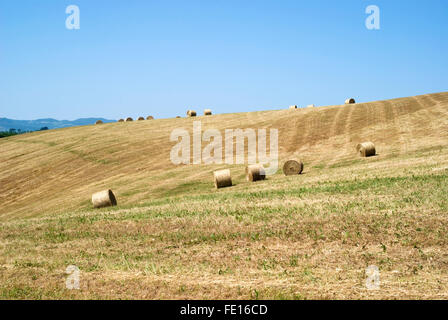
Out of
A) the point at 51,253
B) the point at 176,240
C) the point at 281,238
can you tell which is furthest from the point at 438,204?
the point at 51,253

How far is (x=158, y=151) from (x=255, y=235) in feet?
99.0

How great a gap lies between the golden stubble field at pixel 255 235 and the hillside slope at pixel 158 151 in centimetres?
32

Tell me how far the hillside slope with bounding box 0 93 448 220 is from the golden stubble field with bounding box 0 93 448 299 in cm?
32

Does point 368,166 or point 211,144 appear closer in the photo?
point 368,166

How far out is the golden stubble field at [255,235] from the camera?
32.8ft

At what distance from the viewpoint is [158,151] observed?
141ft

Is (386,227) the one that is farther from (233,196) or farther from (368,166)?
(368,166)

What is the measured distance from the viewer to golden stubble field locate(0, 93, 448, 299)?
10.0 m

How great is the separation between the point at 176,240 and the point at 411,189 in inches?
371

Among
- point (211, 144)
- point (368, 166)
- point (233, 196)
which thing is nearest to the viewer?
point (233, 196)

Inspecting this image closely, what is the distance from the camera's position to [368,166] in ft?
84.6

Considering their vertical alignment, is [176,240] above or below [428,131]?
below

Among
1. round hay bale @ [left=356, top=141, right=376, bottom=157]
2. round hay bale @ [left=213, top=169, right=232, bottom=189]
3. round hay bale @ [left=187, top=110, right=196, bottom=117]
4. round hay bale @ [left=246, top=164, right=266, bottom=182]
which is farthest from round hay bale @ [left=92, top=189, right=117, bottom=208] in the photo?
round hay bale @ [left=187, top=110, right=196, bottom=117]

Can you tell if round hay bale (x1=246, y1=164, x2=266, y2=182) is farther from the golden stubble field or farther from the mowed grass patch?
the mowed grass patch
